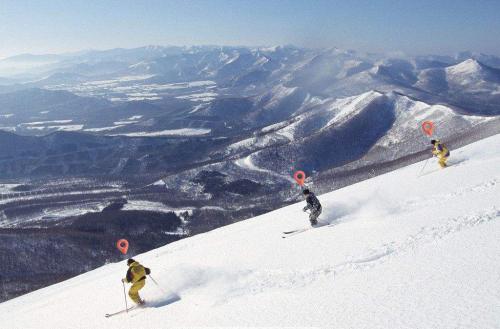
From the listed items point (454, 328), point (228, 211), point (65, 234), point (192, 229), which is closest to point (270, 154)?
point (228, 211)

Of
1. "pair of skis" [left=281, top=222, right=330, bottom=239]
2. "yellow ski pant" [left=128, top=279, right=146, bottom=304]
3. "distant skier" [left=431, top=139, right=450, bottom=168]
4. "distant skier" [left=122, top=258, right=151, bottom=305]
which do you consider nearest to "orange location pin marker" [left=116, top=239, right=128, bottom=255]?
"distant skier" [left=122, top=258, right=151, bottom=305]

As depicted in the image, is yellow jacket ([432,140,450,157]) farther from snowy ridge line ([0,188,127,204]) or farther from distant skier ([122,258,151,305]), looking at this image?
snowy ridge line ([0,188,127,204])

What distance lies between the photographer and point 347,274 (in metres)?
14.6

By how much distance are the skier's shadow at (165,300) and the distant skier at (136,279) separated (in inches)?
25.2

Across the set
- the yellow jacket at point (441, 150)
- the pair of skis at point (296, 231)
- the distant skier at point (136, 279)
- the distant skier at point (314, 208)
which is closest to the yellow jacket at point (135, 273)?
the distant skier at point (136, 279)

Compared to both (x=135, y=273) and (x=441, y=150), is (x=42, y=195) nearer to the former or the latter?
(x=441, y=150)

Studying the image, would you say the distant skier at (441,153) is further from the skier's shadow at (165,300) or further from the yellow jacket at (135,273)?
the yellow jacket at (135,273)

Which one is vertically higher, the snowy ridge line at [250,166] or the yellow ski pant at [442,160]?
the yellow ski pant at [442,160]

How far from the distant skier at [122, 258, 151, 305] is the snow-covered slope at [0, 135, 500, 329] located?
582 mm

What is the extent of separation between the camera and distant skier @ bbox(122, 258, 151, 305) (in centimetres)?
1708

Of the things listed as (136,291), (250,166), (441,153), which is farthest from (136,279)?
(250,166)

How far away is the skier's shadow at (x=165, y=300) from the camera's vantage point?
16016 mm

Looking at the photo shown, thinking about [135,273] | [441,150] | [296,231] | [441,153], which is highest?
[441,150]

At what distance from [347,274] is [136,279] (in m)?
8.55
